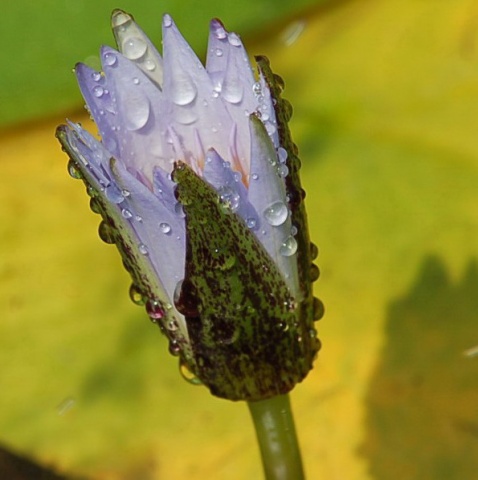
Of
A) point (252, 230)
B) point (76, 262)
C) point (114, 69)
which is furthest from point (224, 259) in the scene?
point (76, 262)

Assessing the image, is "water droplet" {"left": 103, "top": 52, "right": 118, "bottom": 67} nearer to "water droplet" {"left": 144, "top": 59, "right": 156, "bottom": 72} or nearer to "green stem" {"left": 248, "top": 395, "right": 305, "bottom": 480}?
"water droplet" {"left": 144, "top": 59, "right": 156, "bottom": 72}

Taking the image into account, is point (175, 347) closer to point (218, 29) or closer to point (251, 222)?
point (251, 222)

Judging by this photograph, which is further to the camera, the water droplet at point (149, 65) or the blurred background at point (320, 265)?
the blurred background at point (320, 265)

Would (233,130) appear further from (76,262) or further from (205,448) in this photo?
(76,262)

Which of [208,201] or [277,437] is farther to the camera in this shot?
[277,437]

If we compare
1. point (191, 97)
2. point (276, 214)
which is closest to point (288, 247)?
point (276, 214)

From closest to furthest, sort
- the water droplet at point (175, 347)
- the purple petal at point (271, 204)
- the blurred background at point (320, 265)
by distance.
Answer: the purple petal at point (271, 204) → the water droplet at point (175, 347) → the blurred background at point (320, 265)

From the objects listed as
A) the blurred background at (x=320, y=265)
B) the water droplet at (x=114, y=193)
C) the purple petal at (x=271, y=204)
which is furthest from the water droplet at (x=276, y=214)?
the blurred background at (x=320, y=265)

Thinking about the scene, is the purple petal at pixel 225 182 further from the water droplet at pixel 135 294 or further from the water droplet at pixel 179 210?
the water droplet at pixel 135 294
